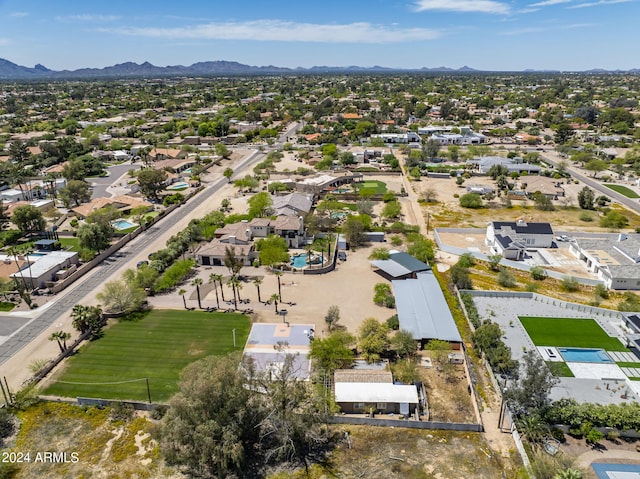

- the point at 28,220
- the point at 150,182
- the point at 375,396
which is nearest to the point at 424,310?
the point at 375,396

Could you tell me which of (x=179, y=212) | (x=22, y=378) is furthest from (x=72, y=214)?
(x=22, y=378)

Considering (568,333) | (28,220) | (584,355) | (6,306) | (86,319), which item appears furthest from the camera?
(28,220)

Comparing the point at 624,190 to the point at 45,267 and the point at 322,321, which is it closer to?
the point at 322,321

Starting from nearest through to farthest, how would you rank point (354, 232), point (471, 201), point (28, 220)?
point (354, 232) < point (28, 220) < point (471, 201)

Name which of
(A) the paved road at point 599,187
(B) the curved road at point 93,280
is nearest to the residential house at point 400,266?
(B) the curved road at point 93,280

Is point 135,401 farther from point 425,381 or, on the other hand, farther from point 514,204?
point 514,204

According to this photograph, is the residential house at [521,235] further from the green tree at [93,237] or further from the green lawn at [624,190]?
the green tree at [93,237]

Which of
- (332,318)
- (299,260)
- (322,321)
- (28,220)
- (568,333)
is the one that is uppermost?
(28,220)

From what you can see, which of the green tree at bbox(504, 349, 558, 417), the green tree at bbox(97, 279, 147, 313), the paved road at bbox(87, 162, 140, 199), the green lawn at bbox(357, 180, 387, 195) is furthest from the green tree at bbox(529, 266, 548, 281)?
the paved road at bbox(87, 162, 140, 199)

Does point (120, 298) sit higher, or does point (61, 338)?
point (61, 338)
